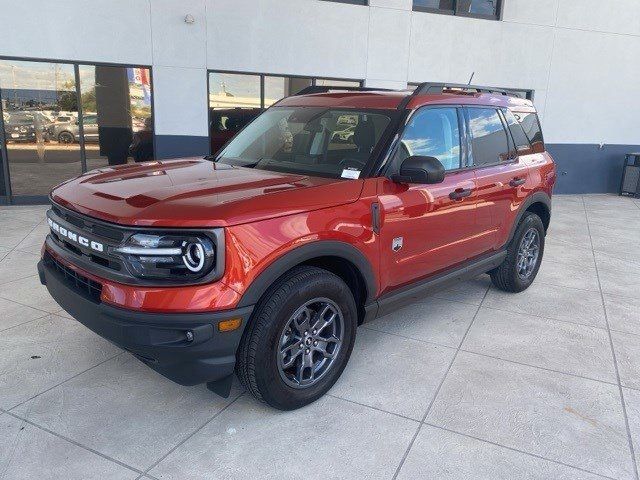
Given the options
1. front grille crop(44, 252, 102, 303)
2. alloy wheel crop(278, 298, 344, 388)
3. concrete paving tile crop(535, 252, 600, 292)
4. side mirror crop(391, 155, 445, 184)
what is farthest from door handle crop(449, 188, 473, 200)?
front grille crop(44, 252, 102, 303)

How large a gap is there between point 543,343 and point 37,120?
9.07 m

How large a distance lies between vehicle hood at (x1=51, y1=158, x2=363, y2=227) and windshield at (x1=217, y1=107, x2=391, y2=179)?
19 cm

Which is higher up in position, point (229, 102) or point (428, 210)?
point (229, 102)

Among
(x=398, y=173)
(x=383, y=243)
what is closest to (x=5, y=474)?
(x=383, y=243)

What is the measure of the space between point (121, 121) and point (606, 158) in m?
11.3

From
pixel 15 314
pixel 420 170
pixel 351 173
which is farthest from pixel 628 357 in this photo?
pixel 15 314

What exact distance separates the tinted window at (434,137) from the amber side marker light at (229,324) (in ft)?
5.18

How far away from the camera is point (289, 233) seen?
2.80 meters

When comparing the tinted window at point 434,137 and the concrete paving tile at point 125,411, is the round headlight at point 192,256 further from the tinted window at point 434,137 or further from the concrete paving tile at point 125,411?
the tinted window at point 434,137

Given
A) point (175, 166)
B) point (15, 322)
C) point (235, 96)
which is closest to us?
point (175, 166)

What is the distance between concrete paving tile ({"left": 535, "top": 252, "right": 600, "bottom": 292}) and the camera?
227 inches

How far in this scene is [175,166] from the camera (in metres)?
3.74

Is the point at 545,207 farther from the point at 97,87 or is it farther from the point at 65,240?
the point at 97,87

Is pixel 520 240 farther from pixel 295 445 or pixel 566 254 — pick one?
pixel 295 445
